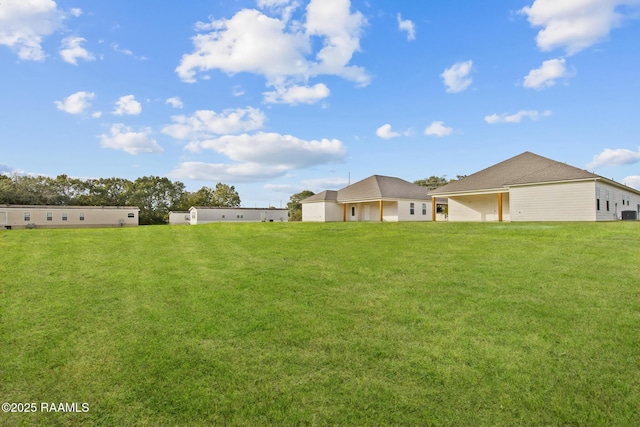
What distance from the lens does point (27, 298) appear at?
598cm

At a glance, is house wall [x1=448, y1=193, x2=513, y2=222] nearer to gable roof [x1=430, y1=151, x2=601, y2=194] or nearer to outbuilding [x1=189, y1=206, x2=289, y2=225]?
gable roof [x1=430, y1=151, x2=601, y2=194]

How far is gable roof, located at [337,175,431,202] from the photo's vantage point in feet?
98.5

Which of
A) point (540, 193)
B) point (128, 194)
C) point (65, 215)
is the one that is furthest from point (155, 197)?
point (540, 193)

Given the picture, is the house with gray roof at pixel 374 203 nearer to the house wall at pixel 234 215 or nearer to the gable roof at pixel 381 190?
the gable roof at pixel 381 190

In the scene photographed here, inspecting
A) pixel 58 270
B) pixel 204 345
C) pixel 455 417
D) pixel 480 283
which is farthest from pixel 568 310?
pixel 58 270

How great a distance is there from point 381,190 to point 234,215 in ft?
79.7

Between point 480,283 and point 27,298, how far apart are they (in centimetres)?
866

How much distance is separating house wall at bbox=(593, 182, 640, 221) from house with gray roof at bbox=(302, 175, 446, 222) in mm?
11892

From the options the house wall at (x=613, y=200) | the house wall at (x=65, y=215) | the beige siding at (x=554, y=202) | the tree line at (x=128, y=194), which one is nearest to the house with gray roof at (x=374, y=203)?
the beige siding at (x=554, y=202)

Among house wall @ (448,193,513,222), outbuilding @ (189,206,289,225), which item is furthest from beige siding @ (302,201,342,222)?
outbuilding @ (189,206,289,225)

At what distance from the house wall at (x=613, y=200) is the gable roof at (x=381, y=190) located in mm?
12848

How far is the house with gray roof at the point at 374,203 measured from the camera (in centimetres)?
3019

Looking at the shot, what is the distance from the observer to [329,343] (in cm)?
427

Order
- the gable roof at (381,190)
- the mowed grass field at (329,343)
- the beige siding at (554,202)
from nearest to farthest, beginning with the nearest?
the mowed grass field at (329,343)
the beige siding at (554,202)
the gable roof at (381,190)
